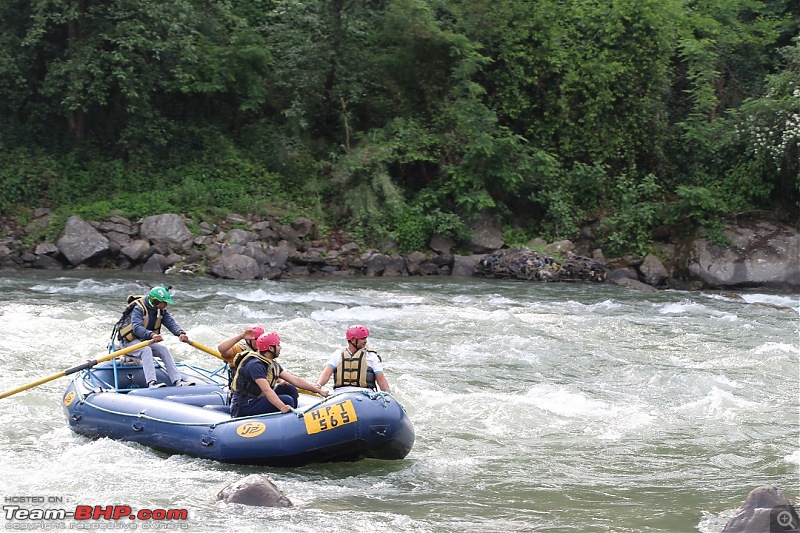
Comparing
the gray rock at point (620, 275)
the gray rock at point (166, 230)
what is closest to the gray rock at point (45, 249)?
the gray rock at point (166, 230)

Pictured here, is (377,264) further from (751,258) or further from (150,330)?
(150,330)

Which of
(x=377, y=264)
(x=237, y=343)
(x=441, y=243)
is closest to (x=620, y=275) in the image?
(x=441, y=243)

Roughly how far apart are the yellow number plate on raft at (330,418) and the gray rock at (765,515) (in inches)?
112

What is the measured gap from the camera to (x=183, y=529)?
6090 mm

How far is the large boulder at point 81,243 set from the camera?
18984mm

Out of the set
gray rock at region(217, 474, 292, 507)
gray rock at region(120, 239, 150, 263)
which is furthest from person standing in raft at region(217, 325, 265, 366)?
gray rock at region(120, 239, 150, 263)

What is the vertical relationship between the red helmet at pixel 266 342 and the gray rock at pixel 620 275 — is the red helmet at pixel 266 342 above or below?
above

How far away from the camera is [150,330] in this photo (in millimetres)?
9406

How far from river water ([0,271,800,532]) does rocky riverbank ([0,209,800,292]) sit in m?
1.46

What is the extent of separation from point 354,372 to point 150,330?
2.40 metres

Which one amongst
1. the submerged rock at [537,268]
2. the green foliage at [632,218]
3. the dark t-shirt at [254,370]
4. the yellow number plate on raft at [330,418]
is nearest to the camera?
the yellow number plate on raft at [330,418]

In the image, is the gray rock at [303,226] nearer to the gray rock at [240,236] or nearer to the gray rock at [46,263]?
the gray rock at [240,236]

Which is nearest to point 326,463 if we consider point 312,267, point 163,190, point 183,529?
point 183,529

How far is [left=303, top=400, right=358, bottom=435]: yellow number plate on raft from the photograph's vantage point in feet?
24.6
